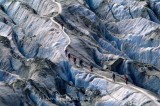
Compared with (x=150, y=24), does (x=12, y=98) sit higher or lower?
higher

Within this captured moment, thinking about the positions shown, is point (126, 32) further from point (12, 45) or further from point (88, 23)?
point (12, 45)

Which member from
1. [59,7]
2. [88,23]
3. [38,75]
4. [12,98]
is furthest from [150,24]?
[12,98]

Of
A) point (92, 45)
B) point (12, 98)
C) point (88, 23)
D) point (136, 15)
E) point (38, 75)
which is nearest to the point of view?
point (12, 98)

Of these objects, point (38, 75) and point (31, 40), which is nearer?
point (38, 75)

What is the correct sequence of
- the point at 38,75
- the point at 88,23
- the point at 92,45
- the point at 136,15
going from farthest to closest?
the point at 136,15 < the point at 88,23 < the point at 92,45 < the point at 38,75

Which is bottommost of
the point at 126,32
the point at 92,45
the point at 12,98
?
the point at 126,32

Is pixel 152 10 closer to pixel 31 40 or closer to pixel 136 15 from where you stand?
pixel 136 15

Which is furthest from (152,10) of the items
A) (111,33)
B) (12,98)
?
(12,98)
